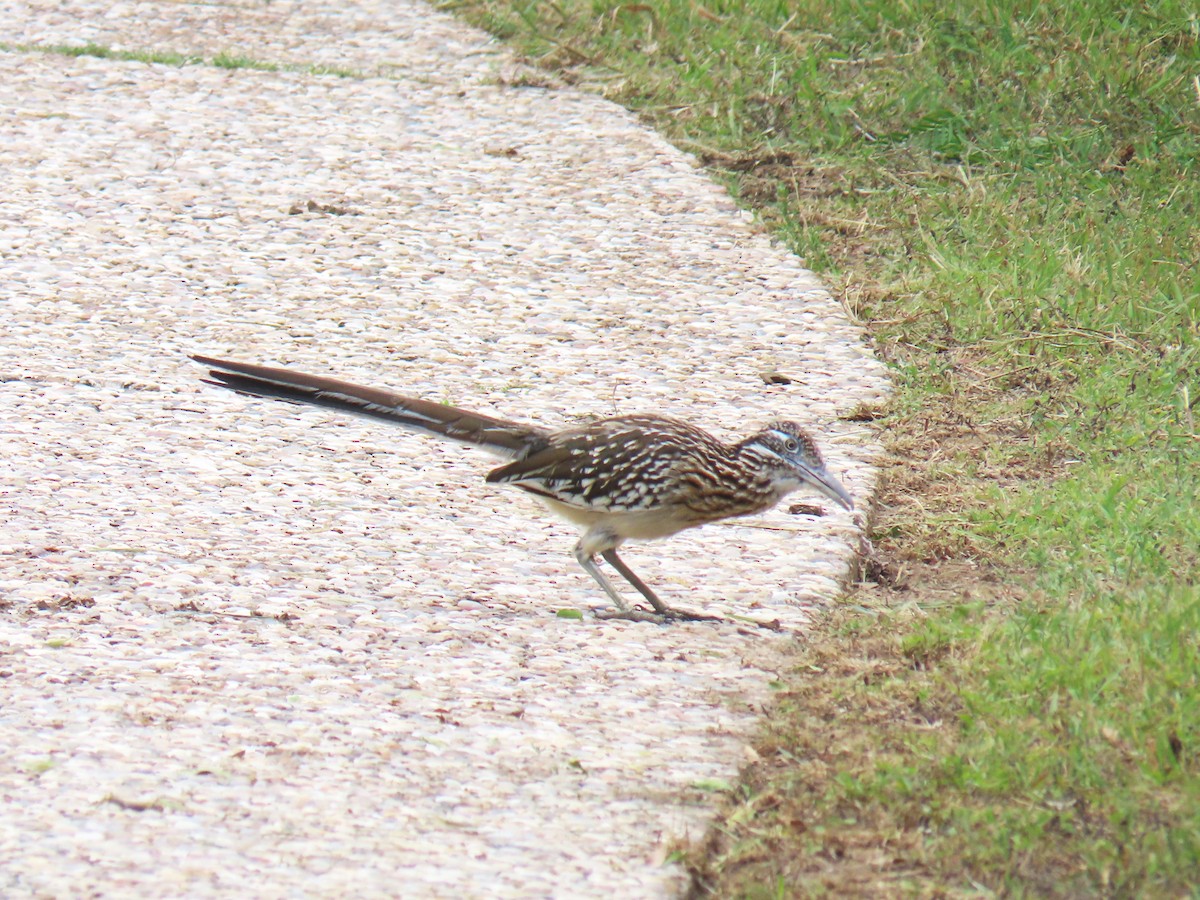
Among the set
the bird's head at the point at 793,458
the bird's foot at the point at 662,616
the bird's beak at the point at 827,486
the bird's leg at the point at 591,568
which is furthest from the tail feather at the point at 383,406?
the bird's beak at the point at 827,486

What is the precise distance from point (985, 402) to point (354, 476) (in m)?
2.78

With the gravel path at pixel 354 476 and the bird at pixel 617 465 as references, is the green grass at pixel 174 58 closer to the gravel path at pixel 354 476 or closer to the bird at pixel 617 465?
the gravel path at pixel 354 476

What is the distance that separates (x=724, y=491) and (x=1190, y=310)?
3096 mm

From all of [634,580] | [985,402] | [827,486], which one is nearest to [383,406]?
[634,580]

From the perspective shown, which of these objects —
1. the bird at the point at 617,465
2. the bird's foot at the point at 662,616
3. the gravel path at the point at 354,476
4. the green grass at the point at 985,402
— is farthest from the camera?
the bird at the point at 617,465

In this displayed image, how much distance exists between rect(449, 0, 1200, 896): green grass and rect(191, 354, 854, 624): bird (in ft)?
1.83

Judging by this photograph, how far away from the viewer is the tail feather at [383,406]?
19.9 feet

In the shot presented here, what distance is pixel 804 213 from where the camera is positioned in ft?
31.9

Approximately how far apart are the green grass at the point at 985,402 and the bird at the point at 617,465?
56 centimetres

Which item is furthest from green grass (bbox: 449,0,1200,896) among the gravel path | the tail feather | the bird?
the tail feather

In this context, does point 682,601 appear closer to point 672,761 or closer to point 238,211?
point 672,761

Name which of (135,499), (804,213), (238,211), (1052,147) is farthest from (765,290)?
(135,499)

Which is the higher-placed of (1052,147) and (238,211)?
(1052,147)

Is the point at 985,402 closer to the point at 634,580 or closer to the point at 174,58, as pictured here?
the point at 634,580
